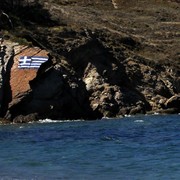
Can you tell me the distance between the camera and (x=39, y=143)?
2967 cm

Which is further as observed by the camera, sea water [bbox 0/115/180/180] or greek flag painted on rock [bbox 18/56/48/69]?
greek flag painted on rock [bbox 18/56/48/69]

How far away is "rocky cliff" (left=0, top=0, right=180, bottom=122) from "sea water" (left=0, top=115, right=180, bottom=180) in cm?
1352

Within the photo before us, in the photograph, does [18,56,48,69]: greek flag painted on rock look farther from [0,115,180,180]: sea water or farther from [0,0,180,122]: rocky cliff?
[0,115,180,180]: sea water

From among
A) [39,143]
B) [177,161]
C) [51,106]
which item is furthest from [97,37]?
[177,161]

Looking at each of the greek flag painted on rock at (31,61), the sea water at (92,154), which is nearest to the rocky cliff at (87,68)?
the greek flag painted on rock at (31,61)

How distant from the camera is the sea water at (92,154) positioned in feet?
63.5

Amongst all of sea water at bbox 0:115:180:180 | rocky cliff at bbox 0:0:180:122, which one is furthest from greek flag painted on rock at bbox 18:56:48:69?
sea water at bbox 0:115:180:180

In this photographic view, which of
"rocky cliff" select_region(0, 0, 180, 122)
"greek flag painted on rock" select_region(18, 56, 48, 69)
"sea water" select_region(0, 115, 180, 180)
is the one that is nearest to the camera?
"sea water" select_region(0, 115, 180, 180)

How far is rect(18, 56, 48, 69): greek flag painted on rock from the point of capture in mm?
51094

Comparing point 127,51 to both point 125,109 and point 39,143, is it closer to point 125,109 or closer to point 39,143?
point 125,109

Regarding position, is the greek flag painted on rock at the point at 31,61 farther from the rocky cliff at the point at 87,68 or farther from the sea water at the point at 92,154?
the sea water at the point at 92,154

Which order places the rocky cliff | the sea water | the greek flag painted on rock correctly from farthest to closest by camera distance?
1. the greek flag painted on rock
2. the rocky cliff
3. the sea water

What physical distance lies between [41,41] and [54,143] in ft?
103

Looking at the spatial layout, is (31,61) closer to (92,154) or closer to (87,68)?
(87,68)
